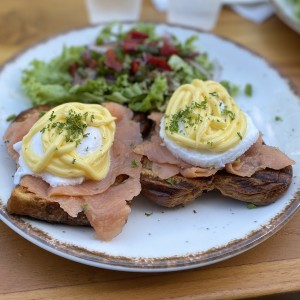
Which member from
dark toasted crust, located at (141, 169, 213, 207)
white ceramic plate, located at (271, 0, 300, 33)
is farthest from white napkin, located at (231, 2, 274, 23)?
dark toasted crust, located at (141, 169, 213, 207)

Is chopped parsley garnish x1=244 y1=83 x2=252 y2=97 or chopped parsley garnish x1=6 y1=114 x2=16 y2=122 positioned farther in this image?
chopped parsley garnish x1=244 y1=83 x2=252 y2=97

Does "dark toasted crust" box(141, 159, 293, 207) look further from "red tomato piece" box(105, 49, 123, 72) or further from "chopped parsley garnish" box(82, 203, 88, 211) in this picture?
"red tomato piece" box(105, 49, 123, 72)

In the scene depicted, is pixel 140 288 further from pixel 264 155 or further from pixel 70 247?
pixel 264 155

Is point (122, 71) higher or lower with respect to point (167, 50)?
lower

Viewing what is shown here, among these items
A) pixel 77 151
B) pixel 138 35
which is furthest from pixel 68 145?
pixel 138 35

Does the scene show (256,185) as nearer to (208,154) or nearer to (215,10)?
(208,154)

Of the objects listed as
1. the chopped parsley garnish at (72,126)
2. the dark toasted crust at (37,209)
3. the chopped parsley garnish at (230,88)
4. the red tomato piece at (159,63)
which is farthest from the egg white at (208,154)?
the red tomato piece at (159,63)

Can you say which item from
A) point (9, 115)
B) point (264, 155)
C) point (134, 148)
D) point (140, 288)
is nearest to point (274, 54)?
point (264, 155)
